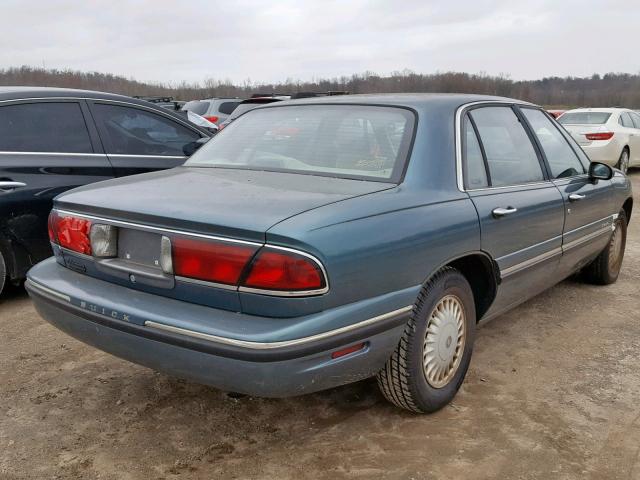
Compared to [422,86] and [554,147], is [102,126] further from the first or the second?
[422,86]

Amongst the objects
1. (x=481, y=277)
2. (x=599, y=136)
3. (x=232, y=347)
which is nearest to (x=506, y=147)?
(x=481, y=277)

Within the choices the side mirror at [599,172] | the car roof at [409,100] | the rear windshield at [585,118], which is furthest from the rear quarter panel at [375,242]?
the rear windshield at [585,118]

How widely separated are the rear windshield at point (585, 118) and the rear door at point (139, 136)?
379 inches

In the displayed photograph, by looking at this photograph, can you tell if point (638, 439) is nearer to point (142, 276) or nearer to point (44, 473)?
point (142, 276)

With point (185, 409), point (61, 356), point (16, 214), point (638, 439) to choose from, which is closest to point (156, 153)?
point (16, 214)

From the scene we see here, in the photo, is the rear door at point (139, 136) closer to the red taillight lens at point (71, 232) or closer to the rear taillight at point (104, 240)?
the red taillight lens at point (71, 232)

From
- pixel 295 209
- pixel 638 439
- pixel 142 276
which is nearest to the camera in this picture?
pixel 295 209

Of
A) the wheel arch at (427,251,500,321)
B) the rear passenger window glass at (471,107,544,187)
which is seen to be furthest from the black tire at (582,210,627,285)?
the wheel arch at (427,251,500,321)

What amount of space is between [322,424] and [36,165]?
2929 millimetres

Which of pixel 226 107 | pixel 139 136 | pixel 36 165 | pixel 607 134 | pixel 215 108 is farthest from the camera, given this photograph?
pixel 226 107

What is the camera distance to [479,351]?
149 inches

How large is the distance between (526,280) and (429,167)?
113 centimetres

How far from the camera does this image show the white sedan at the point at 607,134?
12195 millimetres

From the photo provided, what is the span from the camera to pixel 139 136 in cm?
521
